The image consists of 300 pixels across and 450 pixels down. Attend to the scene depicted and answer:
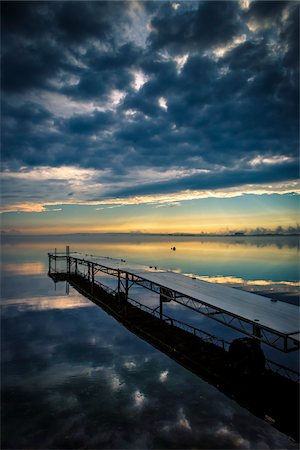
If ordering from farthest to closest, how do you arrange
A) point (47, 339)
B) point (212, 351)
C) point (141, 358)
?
point (47, 339), point (141, 358), point (212, 351)

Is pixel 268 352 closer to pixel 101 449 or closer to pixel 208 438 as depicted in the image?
pixel 208 438

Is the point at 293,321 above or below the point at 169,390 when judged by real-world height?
above

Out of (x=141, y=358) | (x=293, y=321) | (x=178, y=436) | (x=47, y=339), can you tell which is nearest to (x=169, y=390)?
(x=178, y=436)

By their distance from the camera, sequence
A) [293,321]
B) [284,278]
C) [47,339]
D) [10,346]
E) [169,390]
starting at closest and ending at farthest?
[293,321] → [169,390] → [10,346] → [47,339] → [284,278]

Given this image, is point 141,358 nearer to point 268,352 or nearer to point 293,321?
point 268,352

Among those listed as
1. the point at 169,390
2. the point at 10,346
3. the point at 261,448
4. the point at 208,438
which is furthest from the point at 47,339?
the point at 261,448

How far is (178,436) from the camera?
1592cm

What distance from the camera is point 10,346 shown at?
3073 cm

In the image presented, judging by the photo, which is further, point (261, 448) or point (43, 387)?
point (43, 387)

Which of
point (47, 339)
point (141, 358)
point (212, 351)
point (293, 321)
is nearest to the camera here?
point (293, 321)

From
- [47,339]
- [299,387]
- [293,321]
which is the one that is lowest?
[47,339]

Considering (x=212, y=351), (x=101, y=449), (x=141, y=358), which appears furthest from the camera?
(x=141, y=358)

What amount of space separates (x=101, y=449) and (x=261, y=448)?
8.76m

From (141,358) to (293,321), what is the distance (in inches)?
602
